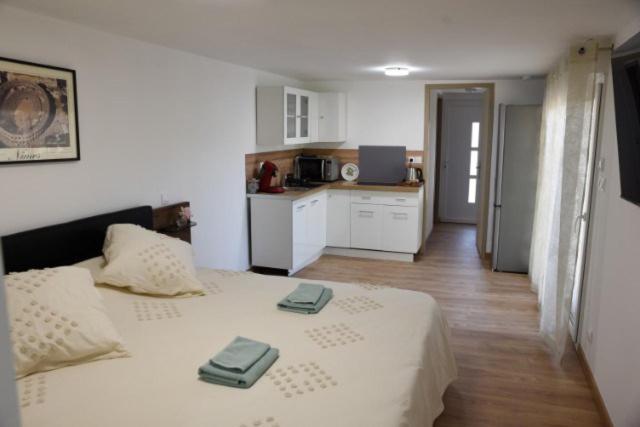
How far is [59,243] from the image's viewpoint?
290 cm

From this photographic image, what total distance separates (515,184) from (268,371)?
4328 millimetres

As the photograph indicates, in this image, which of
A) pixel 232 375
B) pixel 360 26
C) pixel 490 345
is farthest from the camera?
pixel 490 345

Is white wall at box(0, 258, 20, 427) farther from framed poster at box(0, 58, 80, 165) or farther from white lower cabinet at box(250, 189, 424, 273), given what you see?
white lower cabinet at box(250, 189, 424, 273)

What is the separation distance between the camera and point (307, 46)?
377 centimetres

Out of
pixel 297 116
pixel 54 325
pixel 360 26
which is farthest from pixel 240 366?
pixel 297 116

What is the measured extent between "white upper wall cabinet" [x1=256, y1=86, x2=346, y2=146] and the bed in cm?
249

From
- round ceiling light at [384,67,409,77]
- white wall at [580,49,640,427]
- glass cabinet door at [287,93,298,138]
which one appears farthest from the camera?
glass cabinet door at [287,93,298,138]

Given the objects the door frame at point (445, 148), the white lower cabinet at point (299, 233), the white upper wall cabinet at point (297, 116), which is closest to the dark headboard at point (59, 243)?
the white lower cabinet at point (299, 233)

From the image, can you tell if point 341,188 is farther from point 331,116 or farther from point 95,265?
point 95,265

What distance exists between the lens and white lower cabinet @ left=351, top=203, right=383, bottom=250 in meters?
6.24

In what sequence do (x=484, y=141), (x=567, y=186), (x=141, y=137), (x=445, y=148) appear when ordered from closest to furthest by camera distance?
(x=567, y=186)
(x=141, y=137)
(x=484, y=141)
(x=445, y=148)

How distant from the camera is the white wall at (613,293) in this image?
2.44 m

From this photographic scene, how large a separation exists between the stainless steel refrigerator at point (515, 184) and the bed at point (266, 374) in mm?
3021

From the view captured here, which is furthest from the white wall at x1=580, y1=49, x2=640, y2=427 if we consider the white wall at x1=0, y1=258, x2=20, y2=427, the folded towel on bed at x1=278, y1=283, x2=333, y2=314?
the white wall at x1=0, y1=258, x2=20, y2=427
